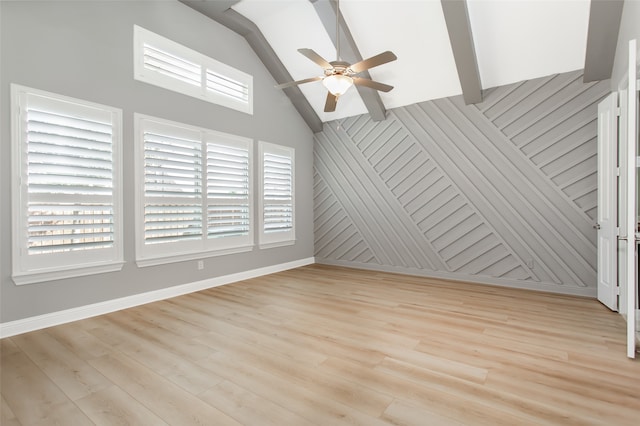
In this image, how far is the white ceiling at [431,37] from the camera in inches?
152

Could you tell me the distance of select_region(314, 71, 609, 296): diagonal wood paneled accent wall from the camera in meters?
4.24

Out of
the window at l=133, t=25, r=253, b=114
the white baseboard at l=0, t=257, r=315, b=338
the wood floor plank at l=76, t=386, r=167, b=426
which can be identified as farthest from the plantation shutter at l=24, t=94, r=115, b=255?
the wood floor plank at l=76, t=386, r=167, b=426

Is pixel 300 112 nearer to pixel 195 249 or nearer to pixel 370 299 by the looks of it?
pixel 195 249

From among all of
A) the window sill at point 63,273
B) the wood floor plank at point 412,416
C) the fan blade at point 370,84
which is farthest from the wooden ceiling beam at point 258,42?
the wood floor plank at point 412,416

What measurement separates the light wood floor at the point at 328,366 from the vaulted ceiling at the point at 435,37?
3.22 metres

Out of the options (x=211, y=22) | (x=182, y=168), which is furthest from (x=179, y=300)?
(x=211, y=22)

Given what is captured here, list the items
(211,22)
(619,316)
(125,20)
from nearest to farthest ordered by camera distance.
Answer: (619,316), (125,20), (211,22)

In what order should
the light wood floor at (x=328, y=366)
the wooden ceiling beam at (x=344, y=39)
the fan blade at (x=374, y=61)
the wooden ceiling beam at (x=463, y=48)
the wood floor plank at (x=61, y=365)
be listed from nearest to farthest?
the light wood floor at (x=328, y=366) < the wood floor plank at (x=61, y=365) < the fan blade at (x=374, y=61) < the wooden ceiling beam at (x=463, y=48) < the wooden ceiling beam at (x=344, y=39)

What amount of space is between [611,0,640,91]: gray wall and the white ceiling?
Result: 39 centimetres

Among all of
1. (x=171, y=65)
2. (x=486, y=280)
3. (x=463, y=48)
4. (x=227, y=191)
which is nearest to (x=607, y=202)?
(x=486, y=280)

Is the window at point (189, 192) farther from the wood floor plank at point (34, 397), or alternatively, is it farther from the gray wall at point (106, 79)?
the wood floor plank at point (34, 397)

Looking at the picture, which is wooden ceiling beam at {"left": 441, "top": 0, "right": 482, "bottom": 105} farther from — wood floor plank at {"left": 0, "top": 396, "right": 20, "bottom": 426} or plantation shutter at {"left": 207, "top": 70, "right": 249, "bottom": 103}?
wood floor plank at {"left": 0, "top": 396, "right": 20, "bottom": 426}

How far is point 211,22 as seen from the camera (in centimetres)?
480

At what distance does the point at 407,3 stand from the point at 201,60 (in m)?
3.00
